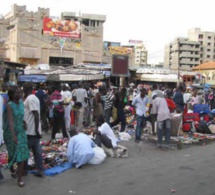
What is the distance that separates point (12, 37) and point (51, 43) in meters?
4.79

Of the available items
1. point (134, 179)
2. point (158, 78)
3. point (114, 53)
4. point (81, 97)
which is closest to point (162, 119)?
point (134, 179)

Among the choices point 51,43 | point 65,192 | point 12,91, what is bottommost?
point 65,192

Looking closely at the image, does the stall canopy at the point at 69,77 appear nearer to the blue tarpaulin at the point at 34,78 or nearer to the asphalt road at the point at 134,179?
the blue tarpaulin at the point at 34,78

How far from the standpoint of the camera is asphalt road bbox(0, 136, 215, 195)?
17.8ft

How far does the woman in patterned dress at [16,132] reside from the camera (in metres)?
5.39

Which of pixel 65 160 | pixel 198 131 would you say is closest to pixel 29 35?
pixel 198 131

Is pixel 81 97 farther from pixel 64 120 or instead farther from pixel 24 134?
pixel 24 134

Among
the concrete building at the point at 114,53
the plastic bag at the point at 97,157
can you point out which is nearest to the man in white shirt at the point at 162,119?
the plastic bag at the point at 97,157

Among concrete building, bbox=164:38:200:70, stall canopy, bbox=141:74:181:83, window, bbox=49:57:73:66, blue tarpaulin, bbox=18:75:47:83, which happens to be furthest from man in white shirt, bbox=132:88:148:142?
concrete building, bbox=164:38:200:70

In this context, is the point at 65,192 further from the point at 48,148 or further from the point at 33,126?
the point at 48,148

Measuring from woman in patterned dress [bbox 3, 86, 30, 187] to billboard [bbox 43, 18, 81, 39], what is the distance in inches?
1476

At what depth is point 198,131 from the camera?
11.6 m

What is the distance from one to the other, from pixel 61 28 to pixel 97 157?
3687cm

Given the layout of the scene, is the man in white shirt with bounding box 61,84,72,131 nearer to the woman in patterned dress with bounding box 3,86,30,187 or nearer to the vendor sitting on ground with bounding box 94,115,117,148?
the vendor sitting on ground with bounding box 94,115,117,148
